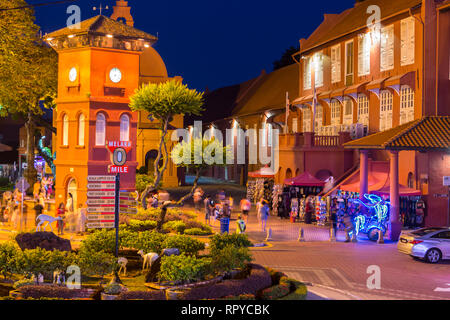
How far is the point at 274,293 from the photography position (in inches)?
573

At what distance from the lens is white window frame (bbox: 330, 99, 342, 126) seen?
43750 mm

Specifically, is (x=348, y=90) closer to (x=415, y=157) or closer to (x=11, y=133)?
(x=415, y=157)

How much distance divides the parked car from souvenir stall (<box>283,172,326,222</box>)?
41.6 ft

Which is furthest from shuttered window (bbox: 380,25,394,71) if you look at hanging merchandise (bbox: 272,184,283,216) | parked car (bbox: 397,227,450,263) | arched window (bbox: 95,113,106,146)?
arched window (bbox: 95,113,106,146)

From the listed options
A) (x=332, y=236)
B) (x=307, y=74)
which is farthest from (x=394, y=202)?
(x=307, y=74)

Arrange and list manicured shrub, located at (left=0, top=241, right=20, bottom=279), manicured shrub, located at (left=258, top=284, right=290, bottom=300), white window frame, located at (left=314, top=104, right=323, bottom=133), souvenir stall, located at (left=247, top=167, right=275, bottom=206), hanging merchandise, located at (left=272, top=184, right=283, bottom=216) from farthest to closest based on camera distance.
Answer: white window frame, located at (left=314, top=104, right=323, bottom=133), souvenir stall, located at (left=247, top=167, right=275, bottom=206), hanging merchandise, located at (left=272, top=184, right=283, bottom=216), manicured shrub, located at (left=0, top=241, right=20, bottom=279), manicured shrub, located at (left=258, top=284, right=290, bottom=300)

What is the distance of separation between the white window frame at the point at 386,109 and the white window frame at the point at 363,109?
1.60 m

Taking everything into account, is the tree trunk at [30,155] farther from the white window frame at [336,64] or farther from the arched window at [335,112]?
the white window frame at [336,64]

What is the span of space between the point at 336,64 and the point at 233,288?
105 ft

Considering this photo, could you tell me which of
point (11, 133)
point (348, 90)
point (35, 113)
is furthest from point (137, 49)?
point (11, 133)

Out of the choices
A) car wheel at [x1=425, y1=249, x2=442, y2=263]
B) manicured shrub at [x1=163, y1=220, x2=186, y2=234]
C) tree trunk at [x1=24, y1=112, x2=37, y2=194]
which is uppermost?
tree trunk at [x1=24, y1=112, x2=37, y2=194]

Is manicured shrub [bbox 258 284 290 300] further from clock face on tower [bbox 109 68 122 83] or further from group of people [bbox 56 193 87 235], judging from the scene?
clock face on tower [bbox 109 68 122 83]

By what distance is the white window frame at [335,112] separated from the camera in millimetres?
43750
